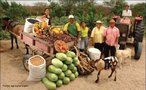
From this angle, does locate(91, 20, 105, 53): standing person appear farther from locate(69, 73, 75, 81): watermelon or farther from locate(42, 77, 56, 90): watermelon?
locate(42, 77, 56, 90): watermelon

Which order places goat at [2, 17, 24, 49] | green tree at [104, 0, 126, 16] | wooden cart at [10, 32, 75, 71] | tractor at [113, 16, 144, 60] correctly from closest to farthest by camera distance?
wooden cart at [10, 32, 75, 71] → goat at [2, 17, 24, 49] → tractor at [113, 16, 144, 60] → green tree at [104, 0, 126, 16]

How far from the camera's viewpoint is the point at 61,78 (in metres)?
7.77

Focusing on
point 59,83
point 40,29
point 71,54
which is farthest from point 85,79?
point 40,29

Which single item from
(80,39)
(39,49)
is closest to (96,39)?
(80,39)

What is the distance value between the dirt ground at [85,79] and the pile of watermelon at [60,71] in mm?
155

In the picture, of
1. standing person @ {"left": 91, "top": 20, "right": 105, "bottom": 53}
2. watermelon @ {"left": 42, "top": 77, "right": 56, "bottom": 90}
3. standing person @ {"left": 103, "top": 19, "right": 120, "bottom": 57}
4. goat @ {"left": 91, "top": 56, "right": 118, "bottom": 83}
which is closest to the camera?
watermelon @ {"left": 42, "top": 77, "right": 56, "bottom": 90}

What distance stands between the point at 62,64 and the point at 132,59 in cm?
341

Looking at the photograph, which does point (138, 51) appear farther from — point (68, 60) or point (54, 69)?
point (54, 69)

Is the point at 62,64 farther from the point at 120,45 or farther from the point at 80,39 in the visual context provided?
the point at 120,45

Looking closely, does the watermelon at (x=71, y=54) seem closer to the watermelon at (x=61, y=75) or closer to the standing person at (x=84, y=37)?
the watermelon at (x=61, y=75)

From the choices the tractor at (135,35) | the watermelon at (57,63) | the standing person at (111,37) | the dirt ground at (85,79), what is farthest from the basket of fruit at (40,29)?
the tractor at (135,35)

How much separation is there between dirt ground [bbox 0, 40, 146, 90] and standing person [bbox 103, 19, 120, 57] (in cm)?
67

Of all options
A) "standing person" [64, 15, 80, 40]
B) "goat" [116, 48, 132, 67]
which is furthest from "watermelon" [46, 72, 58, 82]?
"goat" [116, 48, 132, 67]

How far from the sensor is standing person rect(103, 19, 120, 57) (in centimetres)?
901
